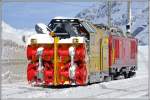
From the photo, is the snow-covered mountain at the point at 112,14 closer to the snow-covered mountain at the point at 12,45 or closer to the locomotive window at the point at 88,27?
the snow-covered mountain at the point at 12,45

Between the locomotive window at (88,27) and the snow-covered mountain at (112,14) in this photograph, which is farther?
the snow-covered mountain at (112,14)

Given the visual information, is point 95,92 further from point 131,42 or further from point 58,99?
point 131,42

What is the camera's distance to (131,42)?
3141 centimetres

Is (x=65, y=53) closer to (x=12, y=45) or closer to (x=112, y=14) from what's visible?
(x=12, y=45)

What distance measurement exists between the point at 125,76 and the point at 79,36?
30.3ft

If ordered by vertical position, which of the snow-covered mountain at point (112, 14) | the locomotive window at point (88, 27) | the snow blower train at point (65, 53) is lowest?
the snow blower train at point (65, 53)

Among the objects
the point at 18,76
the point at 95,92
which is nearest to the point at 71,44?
the point at 95,92

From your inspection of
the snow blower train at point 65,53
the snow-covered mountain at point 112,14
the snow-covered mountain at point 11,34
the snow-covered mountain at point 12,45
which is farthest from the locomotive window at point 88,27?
the snow-covered mountain at point 11,34

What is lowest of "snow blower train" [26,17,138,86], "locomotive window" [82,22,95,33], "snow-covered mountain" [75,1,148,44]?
"snow blower train" [26,17,138,86]

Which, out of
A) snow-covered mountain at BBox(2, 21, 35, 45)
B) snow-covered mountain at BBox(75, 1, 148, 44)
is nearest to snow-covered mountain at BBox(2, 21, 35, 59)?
snow-covered mountain at BBox(2, 21, 35, 45)


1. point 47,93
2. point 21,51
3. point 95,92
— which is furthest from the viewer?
point 21,51

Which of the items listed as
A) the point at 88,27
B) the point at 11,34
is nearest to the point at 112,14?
the point at 11,34

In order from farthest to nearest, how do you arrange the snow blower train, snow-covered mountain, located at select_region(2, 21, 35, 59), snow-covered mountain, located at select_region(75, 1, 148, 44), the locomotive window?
snow-covered mountain, located at select_region(75, 1, 148, 44) → snow-covered mountain, located at select_region(2, 21, 35, 59) → the locomotive window → the snow blower train

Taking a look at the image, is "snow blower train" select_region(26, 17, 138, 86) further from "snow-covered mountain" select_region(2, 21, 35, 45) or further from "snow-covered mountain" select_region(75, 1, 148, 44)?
"snow-covered mountain" select_region(2, 21, 35, 45)
